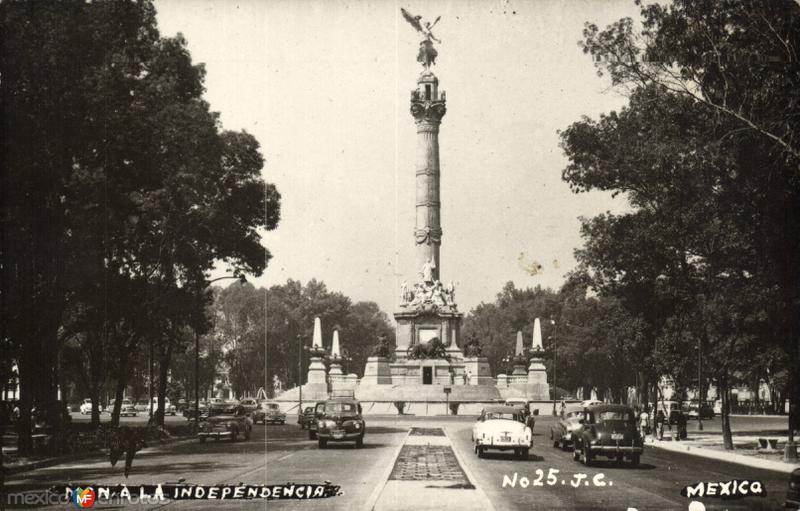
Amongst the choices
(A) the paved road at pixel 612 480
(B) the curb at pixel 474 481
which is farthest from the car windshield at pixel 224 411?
(B) the curb at pixel 474 481

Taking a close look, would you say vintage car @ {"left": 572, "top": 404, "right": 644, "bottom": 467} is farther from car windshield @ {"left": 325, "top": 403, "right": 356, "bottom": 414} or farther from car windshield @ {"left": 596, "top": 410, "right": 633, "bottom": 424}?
car windshield @ {"left": 325, "top": 403, "right": 356, "bottom": 414}

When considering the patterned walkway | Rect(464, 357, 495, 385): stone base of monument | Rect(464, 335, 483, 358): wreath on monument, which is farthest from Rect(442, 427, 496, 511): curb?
Rect(464, 335, 483, 358): wreath on monument

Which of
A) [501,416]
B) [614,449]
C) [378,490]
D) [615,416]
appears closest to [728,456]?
[615,416]

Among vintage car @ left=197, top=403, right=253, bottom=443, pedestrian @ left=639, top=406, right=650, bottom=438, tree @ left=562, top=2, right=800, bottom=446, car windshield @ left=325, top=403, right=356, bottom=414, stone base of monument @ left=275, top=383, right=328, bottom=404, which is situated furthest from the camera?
stone base of monument @ left=275, top=383, right=328, bottom=404

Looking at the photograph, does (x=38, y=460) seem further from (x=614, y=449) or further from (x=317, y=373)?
(x=317, y=373)

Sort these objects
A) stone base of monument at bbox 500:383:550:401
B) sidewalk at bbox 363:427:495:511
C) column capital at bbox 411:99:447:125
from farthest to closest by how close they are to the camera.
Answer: column capital at bbox 411:99:447:125, stone base of monument at bbox 500:383:550:401, sidewalk at bbox 363:427:495:511

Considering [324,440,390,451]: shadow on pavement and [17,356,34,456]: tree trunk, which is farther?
[324,440,390,451]: shadow on pavement

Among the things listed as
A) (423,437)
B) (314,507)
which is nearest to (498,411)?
(423,437)
